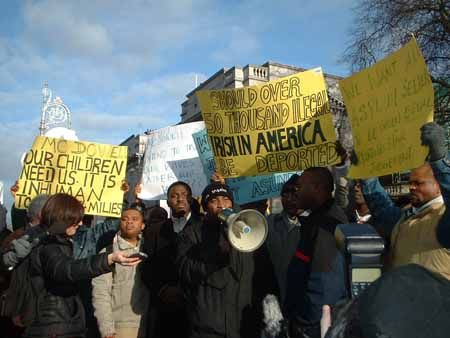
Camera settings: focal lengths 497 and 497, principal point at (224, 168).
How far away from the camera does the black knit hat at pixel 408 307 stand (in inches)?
32.4

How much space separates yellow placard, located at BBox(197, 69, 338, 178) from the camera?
4.68 m

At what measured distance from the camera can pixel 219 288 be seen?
11.3ft

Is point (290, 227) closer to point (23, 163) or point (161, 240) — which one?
point (161, 240)

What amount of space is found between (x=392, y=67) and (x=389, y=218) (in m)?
1.06

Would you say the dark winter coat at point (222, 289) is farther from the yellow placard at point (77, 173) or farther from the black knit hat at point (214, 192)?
the yellow placard at point (77, 173)

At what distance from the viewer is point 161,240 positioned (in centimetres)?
446

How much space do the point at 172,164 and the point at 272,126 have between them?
2.03 metres

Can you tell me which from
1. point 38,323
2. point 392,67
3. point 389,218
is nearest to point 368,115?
point 392,67

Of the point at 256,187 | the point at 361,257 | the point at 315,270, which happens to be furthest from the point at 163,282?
the point at 361,257

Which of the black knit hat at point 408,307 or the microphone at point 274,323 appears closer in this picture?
the black knit hat at point 408,307

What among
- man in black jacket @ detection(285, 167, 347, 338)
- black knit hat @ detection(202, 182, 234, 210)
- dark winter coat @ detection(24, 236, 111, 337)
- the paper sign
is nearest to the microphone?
man in black jacket @ detection(285, 167, 347, 338)

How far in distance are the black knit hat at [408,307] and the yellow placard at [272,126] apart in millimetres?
3624

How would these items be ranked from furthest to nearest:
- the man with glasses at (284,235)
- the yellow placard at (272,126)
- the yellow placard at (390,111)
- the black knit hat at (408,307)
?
the yellow placard at (272,126)
the man with glasses at (284,235)
the yellow placard at (390,111)
the black knit hat at (408,307)

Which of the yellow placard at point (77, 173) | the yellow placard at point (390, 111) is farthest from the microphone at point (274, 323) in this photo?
the yellow placard at point (77, 173)
